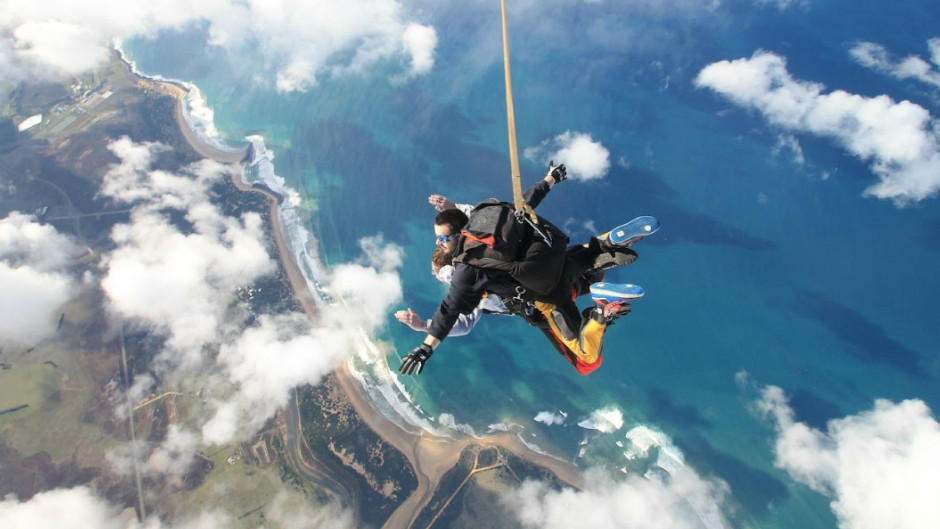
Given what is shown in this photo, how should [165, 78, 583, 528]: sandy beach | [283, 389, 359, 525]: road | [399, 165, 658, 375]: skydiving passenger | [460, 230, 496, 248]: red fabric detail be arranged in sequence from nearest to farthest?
[460, 230, 496, 248]: red fabric detail → [399, 165, 658, 375]: skydiving passenger → [165, 78, 583, 528]: sandy beach → [283, 389, 359, 525]: road

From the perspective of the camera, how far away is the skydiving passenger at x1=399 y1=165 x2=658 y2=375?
3.49 meters

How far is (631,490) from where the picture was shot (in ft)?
57.1

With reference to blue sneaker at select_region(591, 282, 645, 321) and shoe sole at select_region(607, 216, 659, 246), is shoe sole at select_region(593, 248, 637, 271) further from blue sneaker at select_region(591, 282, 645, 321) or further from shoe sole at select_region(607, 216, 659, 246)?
blue sneaker at select_region(591, 282, 645, 321)

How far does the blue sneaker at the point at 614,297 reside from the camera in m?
3.67

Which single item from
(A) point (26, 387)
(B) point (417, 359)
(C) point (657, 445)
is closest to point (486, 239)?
(B) point (417, 359)

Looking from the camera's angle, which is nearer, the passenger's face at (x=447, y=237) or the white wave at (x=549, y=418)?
the passenger's face at (x=447, y=237)

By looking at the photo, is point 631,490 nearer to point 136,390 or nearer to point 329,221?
point 329,221

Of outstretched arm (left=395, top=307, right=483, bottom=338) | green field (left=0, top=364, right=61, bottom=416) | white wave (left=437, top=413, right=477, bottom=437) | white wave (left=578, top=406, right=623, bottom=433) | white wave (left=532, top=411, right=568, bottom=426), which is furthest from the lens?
green field (left=0, top=364, right=61, bottom=416)

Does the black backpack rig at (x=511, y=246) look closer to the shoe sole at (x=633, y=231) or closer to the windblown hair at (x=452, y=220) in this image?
the windblown hair at (x=452, y=220)

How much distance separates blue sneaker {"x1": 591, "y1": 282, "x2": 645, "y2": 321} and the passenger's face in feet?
4.30

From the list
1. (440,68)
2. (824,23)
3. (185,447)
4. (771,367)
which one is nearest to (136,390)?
(185,447)

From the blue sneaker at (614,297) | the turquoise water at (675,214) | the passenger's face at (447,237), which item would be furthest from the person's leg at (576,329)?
the turquoise water at (675,214)

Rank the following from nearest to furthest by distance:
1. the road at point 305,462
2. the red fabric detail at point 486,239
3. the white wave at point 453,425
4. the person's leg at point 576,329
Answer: the red fabric detail at point 486,239 → the person's leg at point 576,329 → the white wave at point 453,425 → the road at point 305,462

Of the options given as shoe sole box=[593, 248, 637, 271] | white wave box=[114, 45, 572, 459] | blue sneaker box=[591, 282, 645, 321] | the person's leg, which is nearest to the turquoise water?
white wave box=[114, 45, 572, 459]
